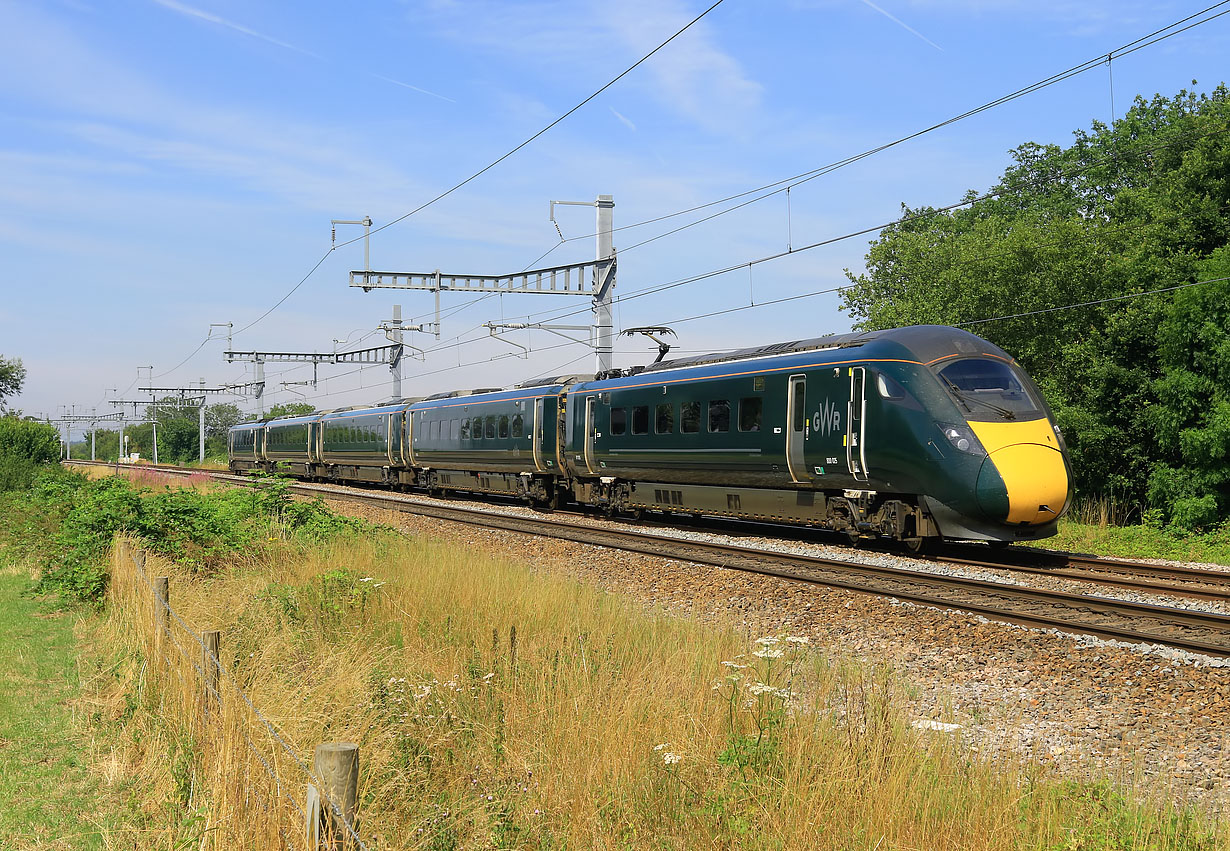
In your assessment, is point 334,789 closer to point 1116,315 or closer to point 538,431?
point 538,431

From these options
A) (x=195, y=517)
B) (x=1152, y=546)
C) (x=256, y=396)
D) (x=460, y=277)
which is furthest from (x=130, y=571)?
(x=256, y=396)

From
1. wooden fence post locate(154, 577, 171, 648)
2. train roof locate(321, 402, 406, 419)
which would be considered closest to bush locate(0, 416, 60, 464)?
train roof locate(321, 402, 406, 419)

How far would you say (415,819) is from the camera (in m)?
4.99

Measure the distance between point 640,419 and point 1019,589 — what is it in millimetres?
10970

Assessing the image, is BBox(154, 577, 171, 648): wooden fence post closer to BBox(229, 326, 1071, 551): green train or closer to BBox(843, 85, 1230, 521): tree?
BBox(229, 326, 1071, 551): green train

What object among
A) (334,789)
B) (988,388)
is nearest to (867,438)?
(988,388)

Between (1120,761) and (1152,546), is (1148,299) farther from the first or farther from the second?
(1120,761)

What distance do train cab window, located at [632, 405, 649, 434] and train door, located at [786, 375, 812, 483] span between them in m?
4.93

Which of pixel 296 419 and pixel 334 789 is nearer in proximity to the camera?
pixel 334 789

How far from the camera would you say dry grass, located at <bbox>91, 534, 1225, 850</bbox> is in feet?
15.1

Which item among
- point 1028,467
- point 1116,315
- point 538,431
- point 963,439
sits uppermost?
point 1116,315

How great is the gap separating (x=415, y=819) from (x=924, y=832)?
2.38 meters

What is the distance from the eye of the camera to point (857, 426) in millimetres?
15750

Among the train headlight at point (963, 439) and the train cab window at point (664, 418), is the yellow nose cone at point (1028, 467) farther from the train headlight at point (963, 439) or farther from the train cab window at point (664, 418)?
the train cab window at point (664, 418)
